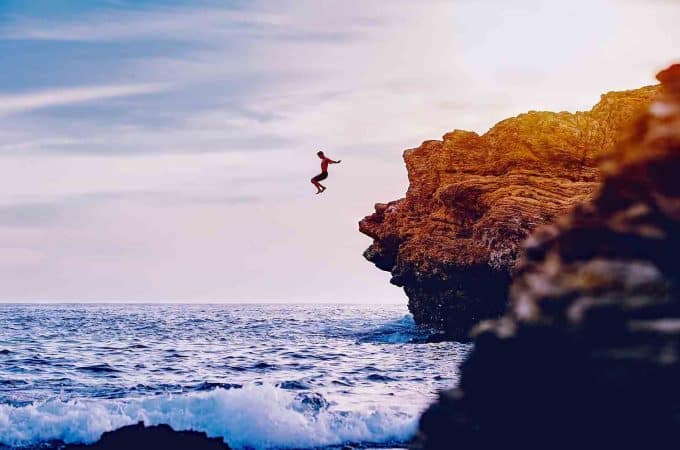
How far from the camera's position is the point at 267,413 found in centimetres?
2011

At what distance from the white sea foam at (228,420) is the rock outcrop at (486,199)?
25.7 meters

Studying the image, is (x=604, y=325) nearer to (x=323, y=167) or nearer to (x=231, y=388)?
(x=231, y=388)

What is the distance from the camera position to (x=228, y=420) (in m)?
19.7

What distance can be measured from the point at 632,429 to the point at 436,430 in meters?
1.75

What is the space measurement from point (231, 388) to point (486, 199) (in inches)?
1168

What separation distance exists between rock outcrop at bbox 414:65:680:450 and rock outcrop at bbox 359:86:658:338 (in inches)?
1543

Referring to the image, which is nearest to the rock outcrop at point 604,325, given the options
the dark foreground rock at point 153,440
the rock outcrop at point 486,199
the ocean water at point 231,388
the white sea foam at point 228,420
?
the dark foreground rock at point 153,440

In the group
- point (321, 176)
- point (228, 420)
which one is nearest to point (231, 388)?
point (228, 420)

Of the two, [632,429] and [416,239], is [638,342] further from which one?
[416,239]

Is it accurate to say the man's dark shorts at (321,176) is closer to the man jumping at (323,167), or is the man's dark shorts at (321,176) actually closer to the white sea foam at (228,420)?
the man jumping at (323,167)

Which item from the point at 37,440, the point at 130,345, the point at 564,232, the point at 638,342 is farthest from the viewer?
the point at 130,345

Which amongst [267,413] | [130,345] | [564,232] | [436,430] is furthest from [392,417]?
[130,345]

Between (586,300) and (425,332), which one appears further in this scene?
(425,332)

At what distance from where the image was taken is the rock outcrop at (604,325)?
15.4 ft
